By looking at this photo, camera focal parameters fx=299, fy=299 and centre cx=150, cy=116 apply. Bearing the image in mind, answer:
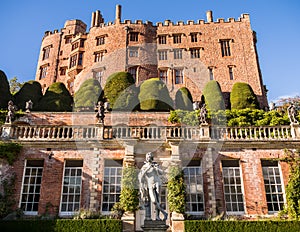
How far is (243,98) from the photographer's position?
2661 cm

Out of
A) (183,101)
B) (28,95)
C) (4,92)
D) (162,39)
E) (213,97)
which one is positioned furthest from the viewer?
(162,39)

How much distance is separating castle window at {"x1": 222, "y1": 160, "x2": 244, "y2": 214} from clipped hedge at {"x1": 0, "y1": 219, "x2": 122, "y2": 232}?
231 inches

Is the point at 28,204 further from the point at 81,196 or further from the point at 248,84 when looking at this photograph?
the point at 248,84

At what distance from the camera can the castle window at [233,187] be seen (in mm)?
14184

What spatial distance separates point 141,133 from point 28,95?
14.8 metres

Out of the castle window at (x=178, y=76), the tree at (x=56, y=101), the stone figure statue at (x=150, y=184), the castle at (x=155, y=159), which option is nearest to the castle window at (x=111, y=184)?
the castle at (x=155, y=159)

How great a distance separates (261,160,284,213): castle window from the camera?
14162 mm

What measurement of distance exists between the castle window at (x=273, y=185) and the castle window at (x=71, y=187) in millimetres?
9035

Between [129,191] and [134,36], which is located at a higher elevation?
[134,36]

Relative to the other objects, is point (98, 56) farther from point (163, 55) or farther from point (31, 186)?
point (31, 186)

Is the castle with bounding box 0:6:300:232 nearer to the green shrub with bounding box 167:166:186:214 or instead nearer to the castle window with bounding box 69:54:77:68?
the green shrub with bounding box 167:166:186:214

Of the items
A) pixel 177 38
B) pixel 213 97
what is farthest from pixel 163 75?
pixel 213 97

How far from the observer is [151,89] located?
25.2 meters

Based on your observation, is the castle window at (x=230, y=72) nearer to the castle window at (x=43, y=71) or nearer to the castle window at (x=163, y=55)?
the castle window at (x=163, y=55)
